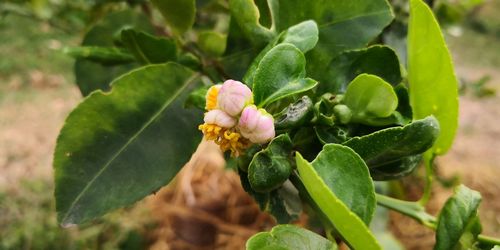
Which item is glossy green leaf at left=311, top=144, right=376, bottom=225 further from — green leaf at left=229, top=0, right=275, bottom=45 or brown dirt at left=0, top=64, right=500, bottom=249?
brown dirt at left=0, top=64, right=500, bottom=249

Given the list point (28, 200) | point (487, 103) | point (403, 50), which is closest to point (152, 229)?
point (28, 200)

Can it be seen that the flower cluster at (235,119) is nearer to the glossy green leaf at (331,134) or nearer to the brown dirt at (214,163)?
the glossy green leaf at (331,134)

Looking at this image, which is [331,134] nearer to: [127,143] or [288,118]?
[288,118]

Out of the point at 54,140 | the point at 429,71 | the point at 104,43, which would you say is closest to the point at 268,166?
the point at 429,71

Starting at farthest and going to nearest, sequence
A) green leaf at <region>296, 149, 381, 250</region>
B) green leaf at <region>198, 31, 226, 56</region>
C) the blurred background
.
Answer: the blurred background, green leaf at <region>198, 31, 226, 56</region>, green leaf at <region>296, 149, 381, 250</region>

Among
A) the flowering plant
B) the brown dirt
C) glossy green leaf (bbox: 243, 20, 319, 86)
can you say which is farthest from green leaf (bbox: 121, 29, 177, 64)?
the brown dirt
